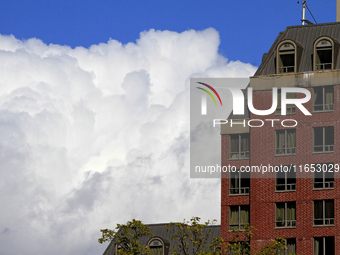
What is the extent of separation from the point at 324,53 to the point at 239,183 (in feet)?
54.0

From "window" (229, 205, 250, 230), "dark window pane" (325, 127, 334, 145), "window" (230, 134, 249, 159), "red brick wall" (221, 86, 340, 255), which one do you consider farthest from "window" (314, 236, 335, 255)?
"window" (230, 134, 249, 159)

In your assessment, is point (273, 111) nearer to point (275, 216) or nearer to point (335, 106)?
point (335, 106)

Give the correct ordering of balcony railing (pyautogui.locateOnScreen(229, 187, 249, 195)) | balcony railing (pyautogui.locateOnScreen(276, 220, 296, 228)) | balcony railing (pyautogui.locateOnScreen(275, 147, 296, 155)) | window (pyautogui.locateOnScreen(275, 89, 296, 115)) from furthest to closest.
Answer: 1. balcony railing (pyautogui.locateOnScreen(229, 187, 249, 195))
2. window (pyautogui.locateOnScreen(275, 89, 296, 115))
3. balcony railing (pyautogui.locateOnScreen(275, 147, 296, 155))
4. balcony railing (pyautogui.locateOnScreen(276, 220, 296, 228))

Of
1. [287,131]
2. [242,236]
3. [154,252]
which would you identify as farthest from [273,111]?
[154,252]

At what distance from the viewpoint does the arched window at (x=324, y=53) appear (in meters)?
76.6

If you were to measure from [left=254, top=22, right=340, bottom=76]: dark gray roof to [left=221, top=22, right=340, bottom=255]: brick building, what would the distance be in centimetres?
11

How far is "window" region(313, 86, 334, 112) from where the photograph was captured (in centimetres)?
7519

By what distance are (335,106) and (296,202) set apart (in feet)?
34.9

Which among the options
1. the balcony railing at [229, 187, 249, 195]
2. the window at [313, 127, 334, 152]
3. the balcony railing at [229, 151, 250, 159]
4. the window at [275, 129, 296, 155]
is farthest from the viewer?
the balcony railing at [229, 151, 250, 159]

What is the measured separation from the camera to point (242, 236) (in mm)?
75500

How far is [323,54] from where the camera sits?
77125 millimetres

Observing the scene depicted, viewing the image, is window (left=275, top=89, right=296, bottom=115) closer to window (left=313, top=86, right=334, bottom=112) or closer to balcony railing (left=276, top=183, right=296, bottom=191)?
window (left=313, top=86, right=334, bottom=112)

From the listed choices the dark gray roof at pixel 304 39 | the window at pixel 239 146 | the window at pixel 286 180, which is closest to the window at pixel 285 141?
the window at pixel 286 180

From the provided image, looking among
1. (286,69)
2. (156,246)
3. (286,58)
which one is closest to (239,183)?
(286,69)
